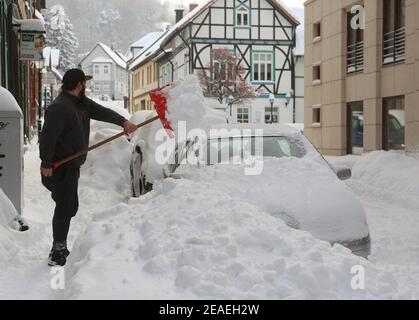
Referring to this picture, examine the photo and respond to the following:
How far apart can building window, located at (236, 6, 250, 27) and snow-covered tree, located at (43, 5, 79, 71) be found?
50.0m

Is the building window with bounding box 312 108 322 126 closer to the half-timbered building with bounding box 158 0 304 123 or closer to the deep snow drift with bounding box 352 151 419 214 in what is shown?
the deep snow drift with bounding box 352 151 419 214

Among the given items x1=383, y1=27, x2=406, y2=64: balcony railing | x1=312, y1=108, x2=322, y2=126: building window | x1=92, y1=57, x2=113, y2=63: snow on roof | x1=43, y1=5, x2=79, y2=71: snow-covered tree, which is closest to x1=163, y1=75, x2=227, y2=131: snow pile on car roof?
x1=383, y1=27, x2=406, y2=64: balcony railing

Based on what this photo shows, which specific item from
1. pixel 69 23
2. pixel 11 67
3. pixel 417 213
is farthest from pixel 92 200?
pixel 69 23

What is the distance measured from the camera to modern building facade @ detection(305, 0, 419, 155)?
16.2 metres

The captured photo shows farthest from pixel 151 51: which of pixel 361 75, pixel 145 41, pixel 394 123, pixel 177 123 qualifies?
pixel 177 123

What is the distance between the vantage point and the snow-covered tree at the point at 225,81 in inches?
1506

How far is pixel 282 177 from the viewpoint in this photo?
544cm

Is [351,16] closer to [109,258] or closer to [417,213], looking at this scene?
[417,213]

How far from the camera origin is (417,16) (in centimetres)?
1549

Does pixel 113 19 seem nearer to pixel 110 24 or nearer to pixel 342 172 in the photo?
pixel 110 24

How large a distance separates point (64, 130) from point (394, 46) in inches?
549

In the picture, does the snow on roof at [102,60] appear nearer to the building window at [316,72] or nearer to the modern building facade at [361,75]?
the modern building facade at [361,75]

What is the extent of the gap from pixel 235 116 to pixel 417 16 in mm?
25359

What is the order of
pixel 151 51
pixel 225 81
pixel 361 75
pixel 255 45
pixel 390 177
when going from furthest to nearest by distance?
pixel 151 51 < pixel 255 45 < pixel 225 81 < pixel 361 75 < pixel 390 177
